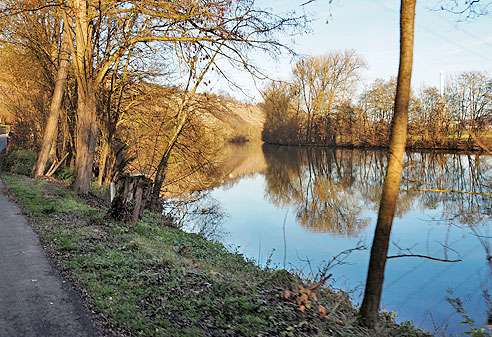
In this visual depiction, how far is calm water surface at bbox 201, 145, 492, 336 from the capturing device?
8352 mm

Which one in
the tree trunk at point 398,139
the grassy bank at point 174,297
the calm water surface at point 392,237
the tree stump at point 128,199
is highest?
the tree trunk at point 398,139

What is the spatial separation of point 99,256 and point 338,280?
5.96 meters

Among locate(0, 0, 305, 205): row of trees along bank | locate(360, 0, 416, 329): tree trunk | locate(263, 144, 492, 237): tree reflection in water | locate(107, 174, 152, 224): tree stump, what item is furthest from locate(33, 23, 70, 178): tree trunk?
locate(360, 0, 416, 329): tree trunk

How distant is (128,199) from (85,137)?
16.6 ft

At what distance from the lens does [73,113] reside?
782 inches

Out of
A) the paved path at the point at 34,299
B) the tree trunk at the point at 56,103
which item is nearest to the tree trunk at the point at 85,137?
the tree trunk at the point at 56,103

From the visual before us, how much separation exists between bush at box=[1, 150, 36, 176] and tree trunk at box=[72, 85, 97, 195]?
5677 millimetres

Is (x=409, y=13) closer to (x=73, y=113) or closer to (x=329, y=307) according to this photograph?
(x=329, y=307)

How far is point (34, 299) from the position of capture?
477 cm

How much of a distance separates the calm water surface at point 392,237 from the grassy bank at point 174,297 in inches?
52.7

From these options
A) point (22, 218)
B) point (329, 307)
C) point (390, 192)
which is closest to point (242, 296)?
point (329, 307)

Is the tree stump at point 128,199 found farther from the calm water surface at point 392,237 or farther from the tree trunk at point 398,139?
the tree trunk at point 398,139

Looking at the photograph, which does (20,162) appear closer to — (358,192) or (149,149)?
(149,149)

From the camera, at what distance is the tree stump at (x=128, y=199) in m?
9.29
